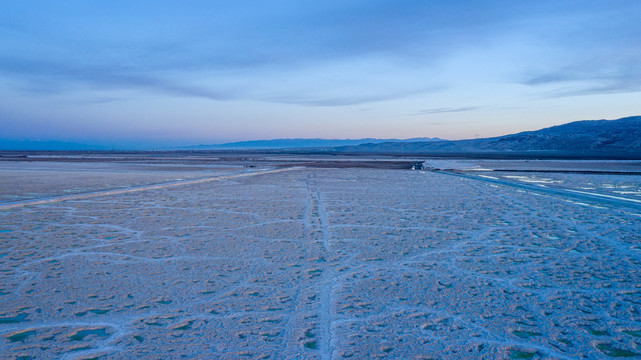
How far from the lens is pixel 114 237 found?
17.2ft

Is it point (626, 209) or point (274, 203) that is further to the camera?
point (274, 203)

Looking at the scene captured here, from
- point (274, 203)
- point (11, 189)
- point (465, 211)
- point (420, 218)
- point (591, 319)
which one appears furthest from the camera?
point (11, 189)

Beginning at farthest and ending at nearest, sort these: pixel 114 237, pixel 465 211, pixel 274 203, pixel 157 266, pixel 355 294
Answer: pixel 274 203
pixel 465 211
pixel 114 237
pixel 157 266
pixel 355 294

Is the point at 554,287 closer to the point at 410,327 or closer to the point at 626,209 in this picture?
the point at 410,327

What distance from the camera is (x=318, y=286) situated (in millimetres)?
3518

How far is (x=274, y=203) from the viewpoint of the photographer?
8.46 m

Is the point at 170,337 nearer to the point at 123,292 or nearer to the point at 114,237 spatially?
the point at 123,292

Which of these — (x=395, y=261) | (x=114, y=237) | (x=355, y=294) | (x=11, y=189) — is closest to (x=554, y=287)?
(x=395, y=261)

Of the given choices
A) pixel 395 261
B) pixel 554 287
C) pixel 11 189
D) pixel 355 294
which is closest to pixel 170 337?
pixel 355 294

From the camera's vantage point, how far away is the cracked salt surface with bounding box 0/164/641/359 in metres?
2.54

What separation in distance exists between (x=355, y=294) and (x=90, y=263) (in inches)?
108

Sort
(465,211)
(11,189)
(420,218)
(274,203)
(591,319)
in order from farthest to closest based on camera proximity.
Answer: (11,189)
(274,203)
(465,211)
(420,218)
(591,319)

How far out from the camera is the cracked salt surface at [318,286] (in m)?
2.54

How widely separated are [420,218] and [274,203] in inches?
123
